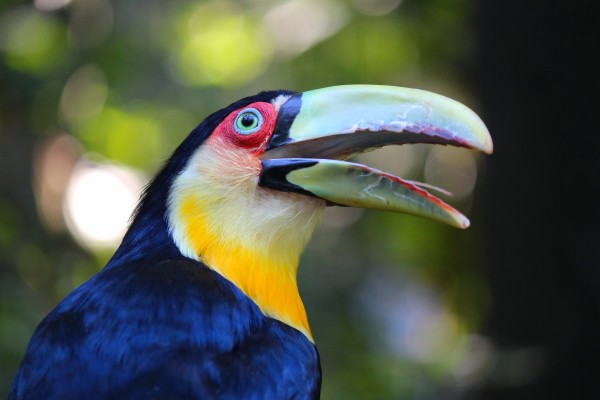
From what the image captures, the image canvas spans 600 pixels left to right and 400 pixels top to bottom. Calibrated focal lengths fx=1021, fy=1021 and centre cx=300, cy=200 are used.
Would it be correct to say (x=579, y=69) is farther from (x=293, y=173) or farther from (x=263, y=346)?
(x=263, y=346)

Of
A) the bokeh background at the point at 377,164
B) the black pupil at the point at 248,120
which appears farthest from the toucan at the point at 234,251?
the bokeh background at the point at 377,164

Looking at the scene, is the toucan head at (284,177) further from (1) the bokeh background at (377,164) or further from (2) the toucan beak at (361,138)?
(1) the bokeh background at (377,164)

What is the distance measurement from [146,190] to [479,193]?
118 inches

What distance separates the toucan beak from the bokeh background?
7.22 ft

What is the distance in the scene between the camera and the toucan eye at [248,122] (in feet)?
12.1

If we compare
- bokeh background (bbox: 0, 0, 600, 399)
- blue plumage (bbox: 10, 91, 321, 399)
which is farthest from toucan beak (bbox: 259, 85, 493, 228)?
bokeh background (bbox: 0, 0, 600, 399)

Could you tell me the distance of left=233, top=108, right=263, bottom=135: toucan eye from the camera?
12.1 ft

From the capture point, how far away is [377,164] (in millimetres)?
8609

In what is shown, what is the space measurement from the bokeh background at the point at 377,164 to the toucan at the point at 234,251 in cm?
212

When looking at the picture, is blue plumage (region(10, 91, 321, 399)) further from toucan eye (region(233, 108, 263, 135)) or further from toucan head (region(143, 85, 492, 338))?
toucan eye (region(233, 108, 263, 135))

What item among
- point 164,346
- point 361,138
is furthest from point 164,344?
point 361,138

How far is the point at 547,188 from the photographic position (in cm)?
559

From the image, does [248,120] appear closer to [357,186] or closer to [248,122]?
[248,122]

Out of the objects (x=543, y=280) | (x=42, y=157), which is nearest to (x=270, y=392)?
(x=543, y=280)
